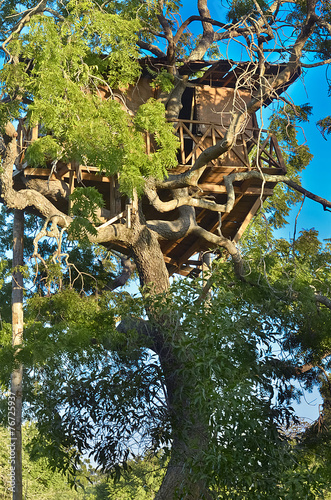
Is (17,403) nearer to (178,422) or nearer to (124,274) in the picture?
(178,422)

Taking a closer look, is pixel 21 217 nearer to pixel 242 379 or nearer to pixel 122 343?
pixel 122 343

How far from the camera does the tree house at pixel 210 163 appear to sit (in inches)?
417

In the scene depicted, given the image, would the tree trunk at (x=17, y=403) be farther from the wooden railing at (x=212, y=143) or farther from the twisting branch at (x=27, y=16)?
the twisting branch at (x=27, y=16)

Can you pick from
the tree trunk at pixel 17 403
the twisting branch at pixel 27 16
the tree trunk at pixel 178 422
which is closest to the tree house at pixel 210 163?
the twisting branch at pixel 27 16

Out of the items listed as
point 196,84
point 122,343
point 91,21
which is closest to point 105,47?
point 91,21

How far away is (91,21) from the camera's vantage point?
31.8 feet

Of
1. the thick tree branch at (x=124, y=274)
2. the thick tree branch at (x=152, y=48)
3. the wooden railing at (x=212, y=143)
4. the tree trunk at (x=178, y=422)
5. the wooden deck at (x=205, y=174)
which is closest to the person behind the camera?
the tree trunk at (x=178, y=422)

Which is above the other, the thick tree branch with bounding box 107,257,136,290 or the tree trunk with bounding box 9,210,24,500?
the thick tree branch with bounding box 107,257,136,290

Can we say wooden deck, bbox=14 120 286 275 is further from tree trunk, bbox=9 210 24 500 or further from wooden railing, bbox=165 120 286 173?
tree trunk, bbox=9 210 24 500

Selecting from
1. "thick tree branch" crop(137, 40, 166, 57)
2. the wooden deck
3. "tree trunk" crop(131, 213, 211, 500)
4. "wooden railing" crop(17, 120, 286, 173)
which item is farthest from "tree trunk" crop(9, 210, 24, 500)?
"thick tree branch" crop(137, 40, 166, 57)

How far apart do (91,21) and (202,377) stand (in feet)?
20.3

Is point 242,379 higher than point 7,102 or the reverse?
the reverse

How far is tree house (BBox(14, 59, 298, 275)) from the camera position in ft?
34.7

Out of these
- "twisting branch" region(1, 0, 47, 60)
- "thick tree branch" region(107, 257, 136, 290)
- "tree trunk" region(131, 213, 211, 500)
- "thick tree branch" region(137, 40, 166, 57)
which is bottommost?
"tree trunk" region(131, 213, 211, 500)
